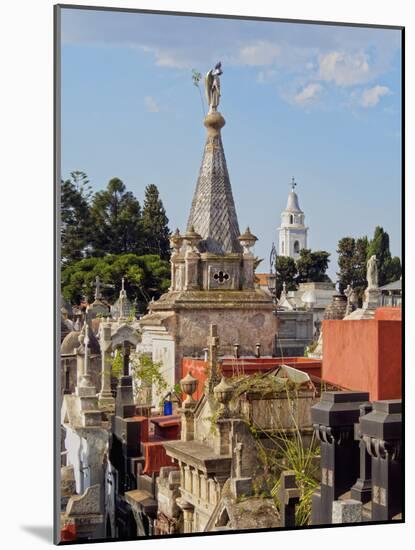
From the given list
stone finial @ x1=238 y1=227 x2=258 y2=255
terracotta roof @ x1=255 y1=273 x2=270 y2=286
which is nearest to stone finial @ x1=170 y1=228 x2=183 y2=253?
stone finial @ x1=238 y1=227 x2=258 y2=255

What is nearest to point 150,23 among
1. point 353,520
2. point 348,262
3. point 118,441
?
point 348,262

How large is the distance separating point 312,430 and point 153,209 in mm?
2403

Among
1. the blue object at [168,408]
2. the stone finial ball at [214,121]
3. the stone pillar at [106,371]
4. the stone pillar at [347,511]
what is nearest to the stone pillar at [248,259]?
the stone finial ball at [214,121]

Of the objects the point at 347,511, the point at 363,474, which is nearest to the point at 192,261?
the point at 363,474

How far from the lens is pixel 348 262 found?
400 inches

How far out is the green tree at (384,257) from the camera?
9984mm

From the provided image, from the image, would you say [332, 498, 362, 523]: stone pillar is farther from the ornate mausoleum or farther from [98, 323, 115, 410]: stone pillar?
[98, 323, 115, 410]: stone pillar

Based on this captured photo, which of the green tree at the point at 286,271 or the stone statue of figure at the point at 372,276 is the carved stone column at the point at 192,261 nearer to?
the green tree at the point at 286,271

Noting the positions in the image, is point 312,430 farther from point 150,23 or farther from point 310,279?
point 150,23

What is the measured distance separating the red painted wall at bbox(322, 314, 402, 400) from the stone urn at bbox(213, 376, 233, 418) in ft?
3.24

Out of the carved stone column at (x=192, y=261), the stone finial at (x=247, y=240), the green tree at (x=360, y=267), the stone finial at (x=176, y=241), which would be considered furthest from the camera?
the carved stone column at (x=192, y=261)

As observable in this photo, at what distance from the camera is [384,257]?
10.0m

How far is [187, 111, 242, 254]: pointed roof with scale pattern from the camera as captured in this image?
10.1 metres

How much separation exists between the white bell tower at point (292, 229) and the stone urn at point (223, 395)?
143 cm
